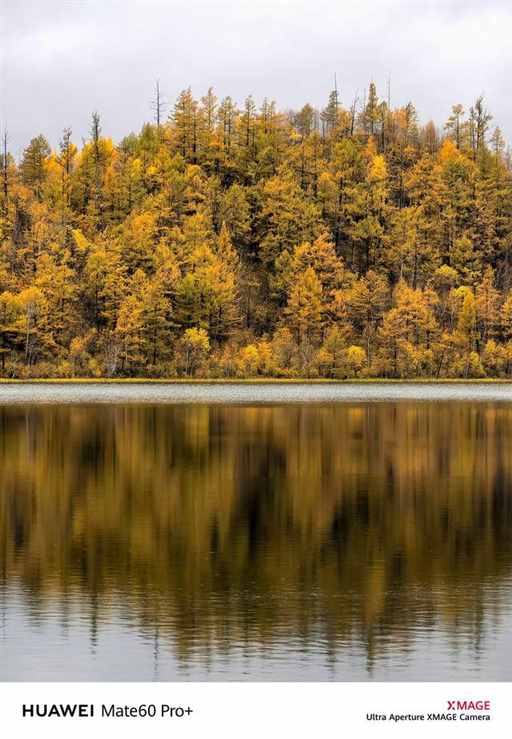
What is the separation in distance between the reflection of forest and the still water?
0.06m

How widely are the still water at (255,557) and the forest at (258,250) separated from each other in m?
89.6

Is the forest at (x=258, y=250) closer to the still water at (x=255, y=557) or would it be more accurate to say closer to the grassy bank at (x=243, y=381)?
the grassy bank at (x=243, y=381)

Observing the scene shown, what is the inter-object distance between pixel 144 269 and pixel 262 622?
13669cm

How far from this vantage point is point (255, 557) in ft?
88.0

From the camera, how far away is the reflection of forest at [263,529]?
72.4ft

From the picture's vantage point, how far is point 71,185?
175250mm
